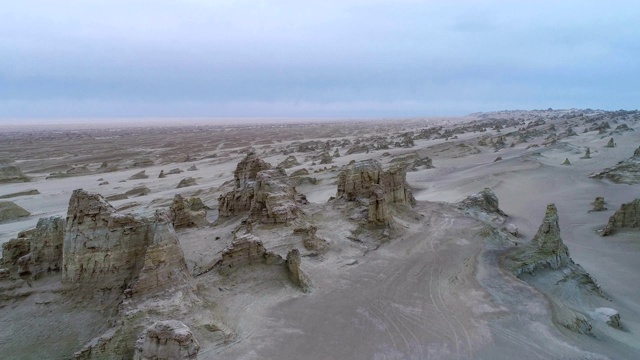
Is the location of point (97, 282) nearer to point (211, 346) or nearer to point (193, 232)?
point (211, 346)

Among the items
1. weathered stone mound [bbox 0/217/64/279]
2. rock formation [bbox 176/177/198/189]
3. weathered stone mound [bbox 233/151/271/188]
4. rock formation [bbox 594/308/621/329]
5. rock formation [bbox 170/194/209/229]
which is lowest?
rock formation [bbox 594/308/621/329]

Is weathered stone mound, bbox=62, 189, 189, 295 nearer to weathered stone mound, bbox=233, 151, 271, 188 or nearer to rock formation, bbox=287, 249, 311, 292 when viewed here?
rock formation, bbox=287, 249, 311, 292

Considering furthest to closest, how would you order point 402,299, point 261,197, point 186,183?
point 186,183 < point 261,197 < point 402,299

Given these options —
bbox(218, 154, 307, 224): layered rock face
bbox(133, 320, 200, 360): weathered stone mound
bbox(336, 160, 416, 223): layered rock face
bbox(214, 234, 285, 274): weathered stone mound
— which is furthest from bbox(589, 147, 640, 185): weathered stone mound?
bbox(133, 320, 200, 360): weathered stone mound

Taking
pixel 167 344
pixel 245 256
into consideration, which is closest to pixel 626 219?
pixel 245 256

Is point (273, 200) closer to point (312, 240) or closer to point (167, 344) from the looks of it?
point (312, 240)

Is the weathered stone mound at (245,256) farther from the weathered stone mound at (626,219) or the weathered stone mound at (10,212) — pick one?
the weathered stone mound at (10,212)

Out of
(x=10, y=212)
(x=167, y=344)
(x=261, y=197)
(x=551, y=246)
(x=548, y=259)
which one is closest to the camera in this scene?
(x=167, y=344)
